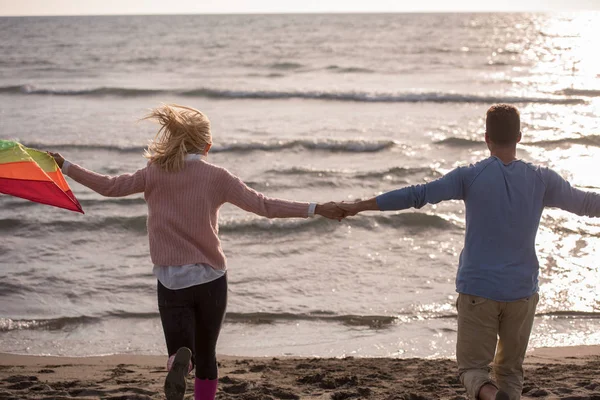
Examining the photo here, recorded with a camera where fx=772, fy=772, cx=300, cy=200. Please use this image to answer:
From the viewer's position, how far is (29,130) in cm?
1939

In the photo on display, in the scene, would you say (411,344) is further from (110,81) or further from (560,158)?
(110,81)

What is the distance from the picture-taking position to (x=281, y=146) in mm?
17219

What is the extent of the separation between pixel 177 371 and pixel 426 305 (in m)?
4.46

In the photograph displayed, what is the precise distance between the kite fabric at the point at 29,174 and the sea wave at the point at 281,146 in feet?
39.0

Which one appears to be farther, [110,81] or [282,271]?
[110,81]

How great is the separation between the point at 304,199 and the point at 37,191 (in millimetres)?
7969

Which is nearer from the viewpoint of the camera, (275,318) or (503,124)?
(503,124)

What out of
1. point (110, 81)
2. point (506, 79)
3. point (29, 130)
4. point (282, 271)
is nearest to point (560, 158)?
point (282, 271)

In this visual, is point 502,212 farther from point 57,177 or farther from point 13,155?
point 13,155

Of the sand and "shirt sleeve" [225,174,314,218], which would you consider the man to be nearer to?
"shirt sleeve" [225,174,314,218]

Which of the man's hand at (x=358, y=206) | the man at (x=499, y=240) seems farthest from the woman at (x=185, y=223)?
the man at (x=499, y=240)

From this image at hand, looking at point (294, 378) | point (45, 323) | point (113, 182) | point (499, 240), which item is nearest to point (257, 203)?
point (113, 182)

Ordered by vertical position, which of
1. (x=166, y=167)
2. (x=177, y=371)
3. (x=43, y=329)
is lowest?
(x=43, y=329)

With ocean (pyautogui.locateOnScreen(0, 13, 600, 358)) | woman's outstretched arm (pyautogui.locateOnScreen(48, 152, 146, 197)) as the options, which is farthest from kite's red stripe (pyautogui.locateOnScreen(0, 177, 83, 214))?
ocean (pyautogui.locateOnScreen(0, 13, 600, 358))
